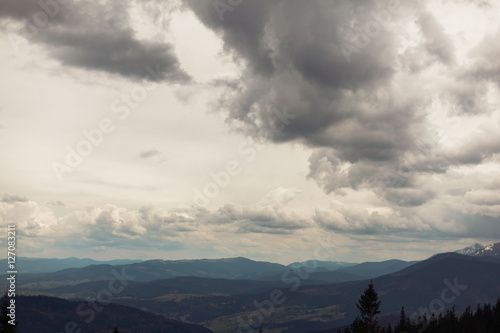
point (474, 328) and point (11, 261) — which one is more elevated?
point (11, 261)

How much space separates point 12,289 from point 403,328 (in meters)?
159

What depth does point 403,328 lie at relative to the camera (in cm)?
18212

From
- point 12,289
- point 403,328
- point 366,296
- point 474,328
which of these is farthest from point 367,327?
point 474,328

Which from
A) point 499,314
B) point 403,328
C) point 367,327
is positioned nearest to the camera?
point 367,327

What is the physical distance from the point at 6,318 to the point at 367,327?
80759 millimetres

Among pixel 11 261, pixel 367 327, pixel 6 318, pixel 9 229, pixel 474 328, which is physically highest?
pixel 9 229

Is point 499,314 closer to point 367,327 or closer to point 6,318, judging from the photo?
point 367,327

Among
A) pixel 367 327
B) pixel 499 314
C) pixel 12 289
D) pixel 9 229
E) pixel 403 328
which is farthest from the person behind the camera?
pixel 499 314

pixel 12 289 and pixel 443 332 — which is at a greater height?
pixel 12 289

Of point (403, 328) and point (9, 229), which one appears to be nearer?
point (9, 229)

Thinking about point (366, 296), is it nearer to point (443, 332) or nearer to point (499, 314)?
point (443, 332)

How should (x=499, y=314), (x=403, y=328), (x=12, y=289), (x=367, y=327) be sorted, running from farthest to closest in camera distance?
(x=499, y=314)
(x=403, y=328)
(x=367, y=327)
(x=12, y=289)

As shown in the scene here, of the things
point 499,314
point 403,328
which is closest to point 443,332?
point 403,328

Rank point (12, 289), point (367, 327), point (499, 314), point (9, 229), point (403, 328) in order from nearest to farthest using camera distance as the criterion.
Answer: point (9, 229) → point (12, 289) → point (367, 327) → point (403, 328) → point (499, 314)
